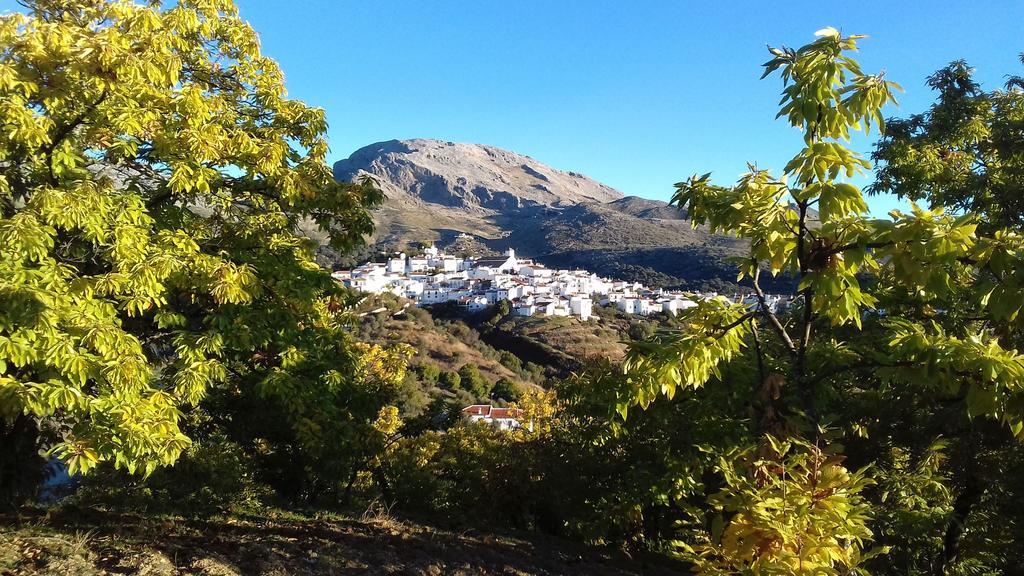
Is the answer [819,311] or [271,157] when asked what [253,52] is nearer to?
[271,157]

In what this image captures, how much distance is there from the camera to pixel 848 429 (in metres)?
6.00

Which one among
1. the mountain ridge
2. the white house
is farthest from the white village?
the mountain ridge

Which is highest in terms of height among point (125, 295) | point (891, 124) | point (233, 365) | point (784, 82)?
point (891, 124)

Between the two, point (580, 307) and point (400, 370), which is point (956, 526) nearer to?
point (400, 370)

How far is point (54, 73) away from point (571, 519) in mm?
7956

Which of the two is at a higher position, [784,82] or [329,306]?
[784,82]

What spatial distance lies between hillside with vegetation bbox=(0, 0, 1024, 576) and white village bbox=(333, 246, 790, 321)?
56.4m

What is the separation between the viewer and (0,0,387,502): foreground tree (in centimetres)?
373

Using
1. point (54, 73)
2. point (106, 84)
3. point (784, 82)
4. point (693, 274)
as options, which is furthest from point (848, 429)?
point (693, 274)

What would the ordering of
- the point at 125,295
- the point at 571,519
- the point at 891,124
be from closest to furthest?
the point at 125,295, the point at 571,519, the point at 891,124

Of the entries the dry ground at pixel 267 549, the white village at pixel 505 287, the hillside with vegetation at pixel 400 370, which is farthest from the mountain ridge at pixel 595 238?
the dry ground at pixel 267 549

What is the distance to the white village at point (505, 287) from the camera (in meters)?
73.4

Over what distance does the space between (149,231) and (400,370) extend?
5655mm

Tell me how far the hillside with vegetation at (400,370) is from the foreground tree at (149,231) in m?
0.03
